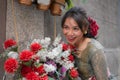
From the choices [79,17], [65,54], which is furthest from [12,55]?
[79,17]

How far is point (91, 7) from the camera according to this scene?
6359mm

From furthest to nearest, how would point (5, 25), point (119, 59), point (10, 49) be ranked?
point (119, 59) < point (5, 25) < point (10, 49)

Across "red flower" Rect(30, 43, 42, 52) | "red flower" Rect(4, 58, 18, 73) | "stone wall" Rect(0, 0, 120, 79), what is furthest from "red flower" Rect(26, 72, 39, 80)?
"stone wall" Rect(0, 0, 120, 79)

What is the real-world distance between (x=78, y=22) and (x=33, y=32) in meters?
0.94

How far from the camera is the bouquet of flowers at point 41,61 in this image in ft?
8.11

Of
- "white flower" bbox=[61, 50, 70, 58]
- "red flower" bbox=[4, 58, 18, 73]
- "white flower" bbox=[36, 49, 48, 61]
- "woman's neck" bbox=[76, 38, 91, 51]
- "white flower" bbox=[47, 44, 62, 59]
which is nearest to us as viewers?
"red flower" bbox=[4, 58, 18, 73]

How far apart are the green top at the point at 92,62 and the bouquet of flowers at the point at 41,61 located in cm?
20

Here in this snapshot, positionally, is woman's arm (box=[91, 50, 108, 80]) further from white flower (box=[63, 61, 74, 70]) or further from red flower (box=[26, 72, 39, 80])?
red flower (box=[26, 72, 39, 80])

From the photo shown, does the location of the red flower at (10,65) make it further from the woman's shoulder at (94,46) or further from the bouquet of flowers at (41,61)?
the woman's shoulder at (94,46)

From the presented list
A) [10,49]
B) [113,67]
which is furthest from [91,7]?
[10,49]

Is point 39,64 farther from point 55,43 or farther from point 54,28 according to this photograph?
point 54,28

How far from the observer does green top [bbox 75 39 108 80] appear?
120 inches

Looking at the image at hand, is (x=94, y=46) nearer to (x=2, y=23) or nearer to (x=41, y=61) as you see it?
(x=41, y=61)

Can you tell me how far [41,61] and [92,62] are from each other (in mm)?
692
